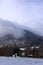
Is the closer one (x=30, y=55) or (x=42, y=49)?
(x=42, y=49)

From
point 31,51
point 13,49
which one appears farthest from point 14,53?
point 31,51

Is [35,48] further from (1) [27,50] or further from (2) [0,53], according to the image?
(2) [0,53]

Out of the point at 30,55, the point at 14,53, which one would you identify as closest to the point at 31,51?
the point at 30,55

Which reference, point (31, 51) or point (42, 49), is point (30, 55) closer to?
point (31, 51)

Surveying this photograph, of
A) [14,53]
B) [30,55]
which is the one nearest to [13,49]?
[14,53]

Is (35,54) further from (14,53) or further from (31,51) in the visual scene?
(14,53)

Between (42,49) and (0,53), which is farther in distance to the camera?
(0,53)

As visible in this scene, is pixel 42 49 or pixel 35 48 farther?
pixel 35 48
